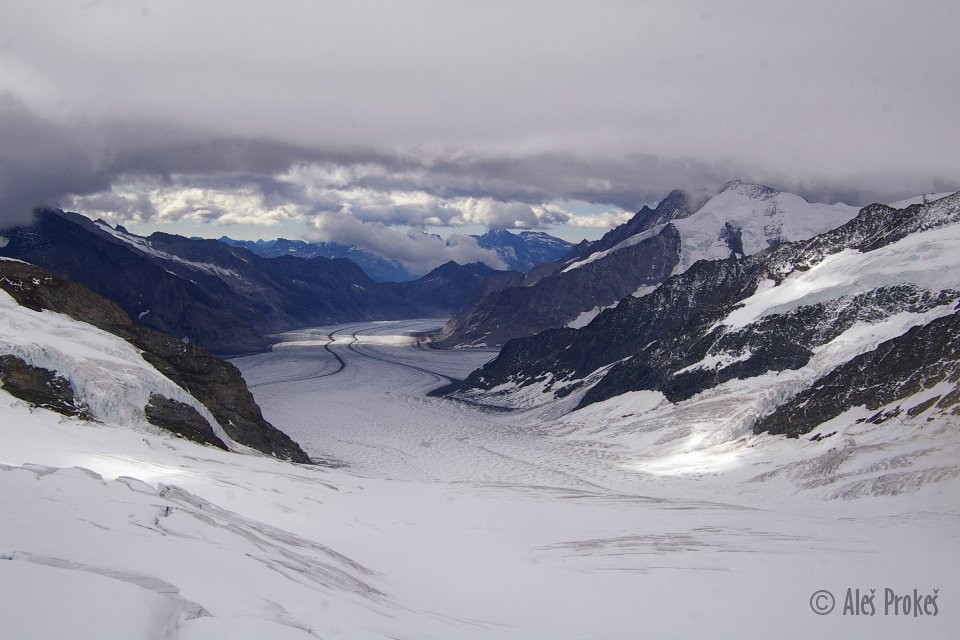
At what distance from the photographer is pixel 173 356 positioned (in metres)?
62.2

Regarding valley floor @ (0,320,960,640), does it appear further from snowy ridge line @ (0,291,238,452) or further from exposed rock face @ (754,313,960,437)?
snowy ridge line @ (0,291,238,452)

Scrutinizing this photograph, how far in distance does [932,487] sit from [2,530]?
50.4 metres

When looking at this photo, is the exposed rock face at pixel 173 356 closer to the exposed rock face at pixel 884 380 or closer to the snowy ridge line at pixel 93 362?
the snowy ridge line at pixel 93 362

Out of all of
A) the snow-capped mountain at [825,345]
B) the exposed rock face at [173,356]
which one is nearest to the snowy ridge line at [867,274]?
the snow-capped mountain at [825,345]

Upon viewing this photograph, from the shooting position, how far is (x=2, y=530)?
12461 millimetres

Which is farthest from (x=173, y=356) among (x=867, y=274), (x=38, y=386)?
(x=867, y=274)

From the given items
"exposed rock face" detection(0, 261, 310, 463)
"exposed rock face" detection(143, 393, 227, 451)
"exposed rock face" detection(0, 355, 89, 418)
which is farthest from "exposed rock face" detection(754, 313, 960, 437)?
"exposed rock face" detection(0, 355, 89, 418)

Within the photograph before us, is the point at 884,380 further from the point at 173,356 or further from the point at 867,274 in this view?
the point at 173,356

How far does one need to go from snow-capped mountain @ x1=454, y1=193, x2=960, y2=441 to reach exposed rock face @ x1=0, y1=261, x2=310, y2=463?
149 feet

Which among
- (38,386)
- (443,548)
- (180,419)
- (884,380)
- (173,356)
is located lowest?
(180,419)

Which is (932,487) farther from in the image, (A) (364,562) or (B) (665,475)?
(A) (364,562)

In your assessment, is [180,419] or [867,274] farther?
[867,274]

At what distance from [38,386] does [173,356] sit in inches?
844

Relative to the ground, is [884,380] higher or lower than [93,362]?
higher
